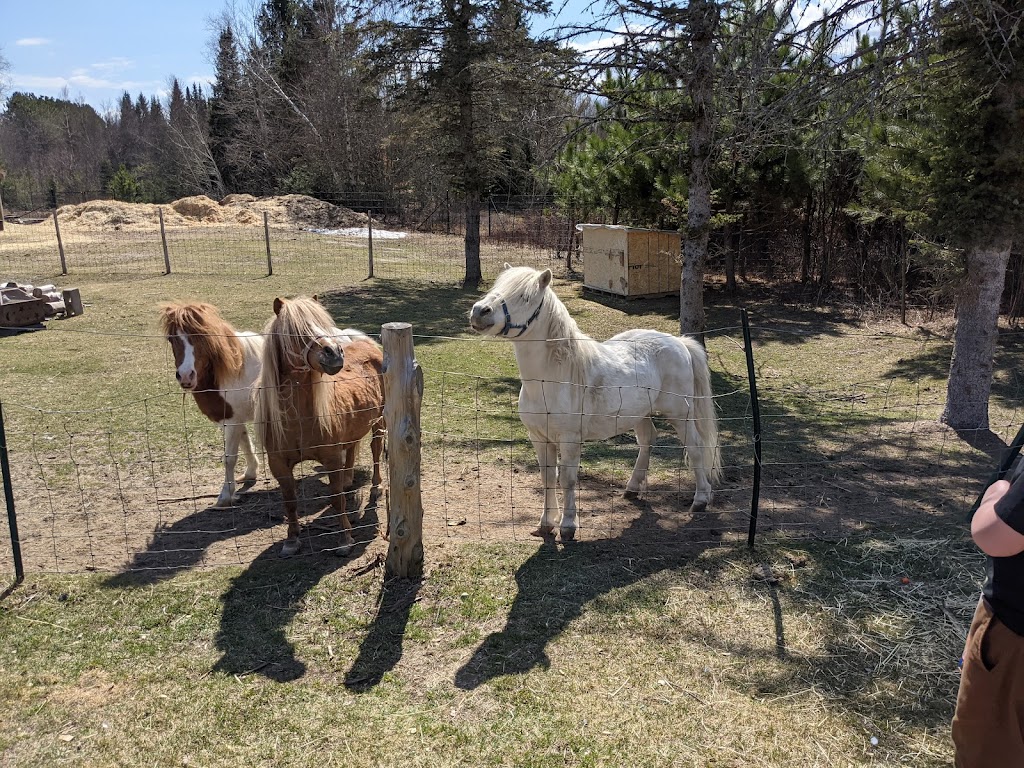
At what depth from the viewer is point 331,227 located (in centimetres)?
2731

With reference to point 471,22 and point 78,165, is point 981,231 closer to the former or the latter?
point 471,22

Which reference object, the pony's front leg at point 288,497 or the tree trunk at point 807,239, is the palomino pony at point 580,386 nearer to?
the pony's front leg at point 288,497

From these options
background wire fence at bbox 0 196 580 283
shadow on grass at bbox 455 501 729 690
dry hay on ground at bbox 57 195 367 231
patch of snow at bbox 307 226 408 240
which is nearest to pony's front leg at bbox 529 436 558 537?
shadow on grass at bbox 455 501 729 690

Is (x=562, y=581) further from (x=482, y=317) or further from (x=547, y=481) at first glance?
(x=482, y=317)

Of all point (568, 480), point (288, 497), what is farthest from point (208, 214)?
point (568, 480)

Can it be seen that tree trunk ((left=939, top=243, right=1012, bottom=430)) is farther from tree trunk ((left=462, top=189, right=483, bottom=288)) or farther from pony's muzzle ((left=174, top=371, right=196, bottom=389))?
tree trunk ((left=462, top=189, right=483, bottom=288))

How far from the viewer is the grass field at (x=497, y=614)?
307cm

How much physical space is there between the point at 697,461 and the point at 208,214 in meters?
27.5

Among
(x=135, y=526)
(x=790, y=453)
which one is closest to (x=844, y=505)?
(x=790, y=453)

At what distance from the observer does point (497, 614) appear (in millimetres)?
3982

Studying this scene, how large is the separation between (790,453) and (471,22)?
1329cm

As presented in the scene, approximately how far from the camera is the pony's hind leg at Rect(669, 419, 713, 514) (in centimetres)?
534

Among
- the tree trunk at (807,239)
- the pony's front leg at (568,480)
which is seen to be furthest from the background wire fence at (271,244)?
the pony's front leg at (568,480)

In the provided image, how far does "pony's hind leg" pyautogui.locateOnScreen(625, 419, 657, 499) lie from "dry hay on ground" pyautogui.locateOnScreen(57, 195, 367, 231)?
24060 mm
